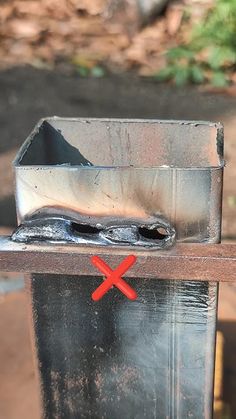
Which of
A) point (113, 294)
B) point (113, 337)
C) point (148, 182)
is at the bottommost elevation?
point (113, 337)

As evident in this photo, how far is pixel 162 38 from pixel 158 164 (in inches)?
227

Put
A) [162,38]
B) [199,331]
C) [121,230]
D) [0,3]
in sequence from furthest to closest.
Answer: [0,3], [162,38], [199,331], [121,230]

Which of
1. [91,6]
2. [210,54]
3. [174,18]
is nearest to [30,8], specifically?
[91,6]

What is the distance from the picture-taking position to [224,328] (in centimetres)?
377

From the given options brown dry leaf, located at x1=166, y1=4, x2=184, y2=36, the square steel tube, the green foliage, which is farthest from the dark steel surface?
brown dry leaf, located at x1=166, y1=4, x2=184, y2=36

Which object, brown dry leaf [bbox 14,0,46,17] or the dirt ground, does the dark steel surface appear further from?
brown dry leaf [bbox 14,0,46,17]

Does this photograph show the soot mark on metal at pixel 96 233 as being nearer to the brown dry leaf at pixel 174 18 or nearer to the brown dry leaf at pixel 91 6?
the brown dry leaf at pixel 174 18

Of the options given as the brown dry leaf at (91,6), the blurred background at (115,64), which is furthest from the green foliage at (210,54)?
the brown dry leaf at (91,6)

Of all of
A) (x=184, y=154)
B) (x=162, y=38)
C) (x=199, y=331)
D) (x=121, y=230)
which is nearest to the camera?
(x=121, y=230)

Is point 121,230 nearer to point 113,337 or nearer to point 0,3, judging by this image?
point 113,337

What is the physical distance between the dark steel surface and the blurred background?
289 centimetres

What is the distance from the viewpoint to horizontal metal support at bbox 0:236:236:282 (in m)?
1.81

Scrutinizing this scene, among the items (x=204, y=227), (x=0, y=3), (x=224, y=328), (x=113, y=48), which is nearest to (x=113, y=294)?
(x=204, y=227)

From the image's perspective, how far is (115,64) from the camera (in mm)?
7625
